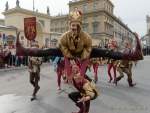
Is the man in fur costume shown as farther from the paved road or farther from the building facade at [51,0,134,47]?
the building facade at [51,0,134,47]

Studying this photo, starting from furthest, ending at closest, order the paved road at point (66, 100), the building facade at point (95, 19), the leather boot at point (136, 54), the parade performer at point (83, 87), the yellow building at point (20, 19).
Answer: the building facade at point (95, 19) < the yellow building at point (20, 19) < the paved road at point (66, 100) < the parade performer at point (83, 87) < the leather boot at point (136, 54)

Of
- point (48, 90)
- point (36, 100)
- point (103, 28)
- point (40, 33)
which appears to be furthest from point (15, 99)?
point (103, 28)

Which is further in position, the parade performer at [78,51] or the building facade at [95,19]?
the building facade at [95,19]

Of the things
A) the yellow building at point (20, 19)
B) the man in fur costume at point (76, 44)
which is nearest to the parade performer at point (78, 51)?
the man in fur costume at point (76, 44)

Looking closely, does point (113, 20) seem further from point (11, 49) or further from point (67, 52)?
point (67, 52)

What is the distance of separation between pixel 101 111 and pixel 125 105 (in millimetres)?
1005

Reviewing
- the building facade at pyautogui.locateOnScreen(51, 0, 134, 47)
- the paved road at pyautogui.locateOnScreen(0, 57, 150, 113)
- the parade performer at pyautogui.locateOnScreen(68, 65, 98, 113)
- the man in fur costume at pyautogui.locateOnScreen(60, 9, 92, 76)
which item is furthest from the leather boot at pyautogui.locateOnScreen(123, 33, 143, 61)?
the building facade at pyautogui.locateOnScreen(51, 0, 134, 47)

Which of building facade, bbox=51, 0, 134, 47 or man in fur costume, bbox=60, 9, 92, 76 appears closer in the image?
man in fur costume, bbox=60, 9, 92, 76

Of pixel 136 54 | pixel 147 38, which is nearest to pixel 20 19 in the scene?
pixel 147 38

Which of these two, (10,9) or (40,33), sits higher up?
(10,9)

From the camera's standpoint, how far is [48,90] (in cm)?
1284

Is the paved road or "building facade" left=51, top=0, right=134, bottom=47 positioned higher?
"building facade" left=51, top=0, right=134, bottom=47

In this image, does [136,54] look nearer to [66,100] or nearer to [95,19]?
[66,100]

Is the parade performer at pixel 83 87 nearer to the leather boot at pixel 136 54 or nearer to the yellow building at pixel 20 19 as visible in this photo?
the leather boot at pixel 136 54
